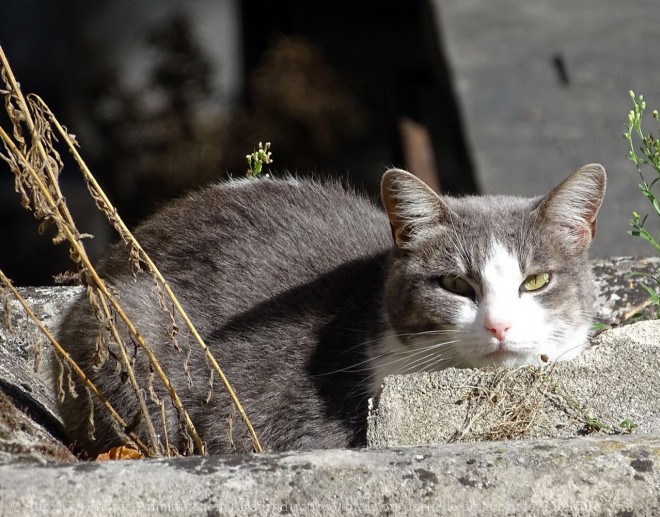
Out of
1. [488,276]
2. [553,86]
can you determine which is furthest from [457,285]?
[553,86]

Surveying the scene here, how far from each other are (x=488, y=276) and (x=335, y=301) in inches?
19.2

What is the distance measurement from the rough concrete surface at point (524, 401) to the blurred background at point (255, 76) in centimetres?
431

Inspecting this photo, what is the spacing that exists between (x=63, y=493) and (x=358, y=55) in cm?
755

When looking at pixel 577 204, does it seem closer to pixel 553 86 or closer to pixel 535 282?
pixel 535 282

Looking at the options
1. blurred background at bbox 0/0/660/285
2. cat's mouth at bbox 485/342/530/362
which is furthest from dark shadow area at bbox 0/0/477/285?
cat's mouth at bbox 485/342/530/362

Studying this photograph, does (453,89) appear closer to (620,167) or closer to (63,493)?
(620,167)

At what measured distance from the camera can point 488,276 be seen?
247cm

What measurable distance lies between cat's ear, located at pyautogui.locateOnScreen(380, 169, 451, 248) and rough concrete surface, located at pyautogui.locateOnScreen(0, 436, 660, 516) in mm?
1089

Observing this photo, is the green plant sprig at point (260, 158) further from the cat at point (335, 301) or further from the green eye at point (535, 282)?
the green eye at point (535, 282)

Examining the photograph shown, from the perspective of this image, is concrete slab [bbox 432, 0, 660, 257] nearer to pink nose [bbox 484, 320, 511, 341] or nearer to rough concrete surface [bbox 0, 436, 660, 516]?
pink nose [bbox 484, 320, 511, 341]

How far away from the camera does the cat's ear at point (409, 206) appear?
2.57 meters

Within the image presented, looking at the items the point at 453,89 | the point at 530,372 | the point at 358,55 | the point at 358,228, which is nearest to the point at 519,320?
the point at 530,372

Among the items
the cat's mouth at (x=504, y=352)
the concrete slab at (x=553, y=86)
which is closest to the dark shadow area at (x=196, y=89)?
the concrete slab at (x=553, y=86)

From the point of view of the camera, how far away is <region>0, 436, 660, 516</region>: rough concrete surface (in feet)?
4.94
